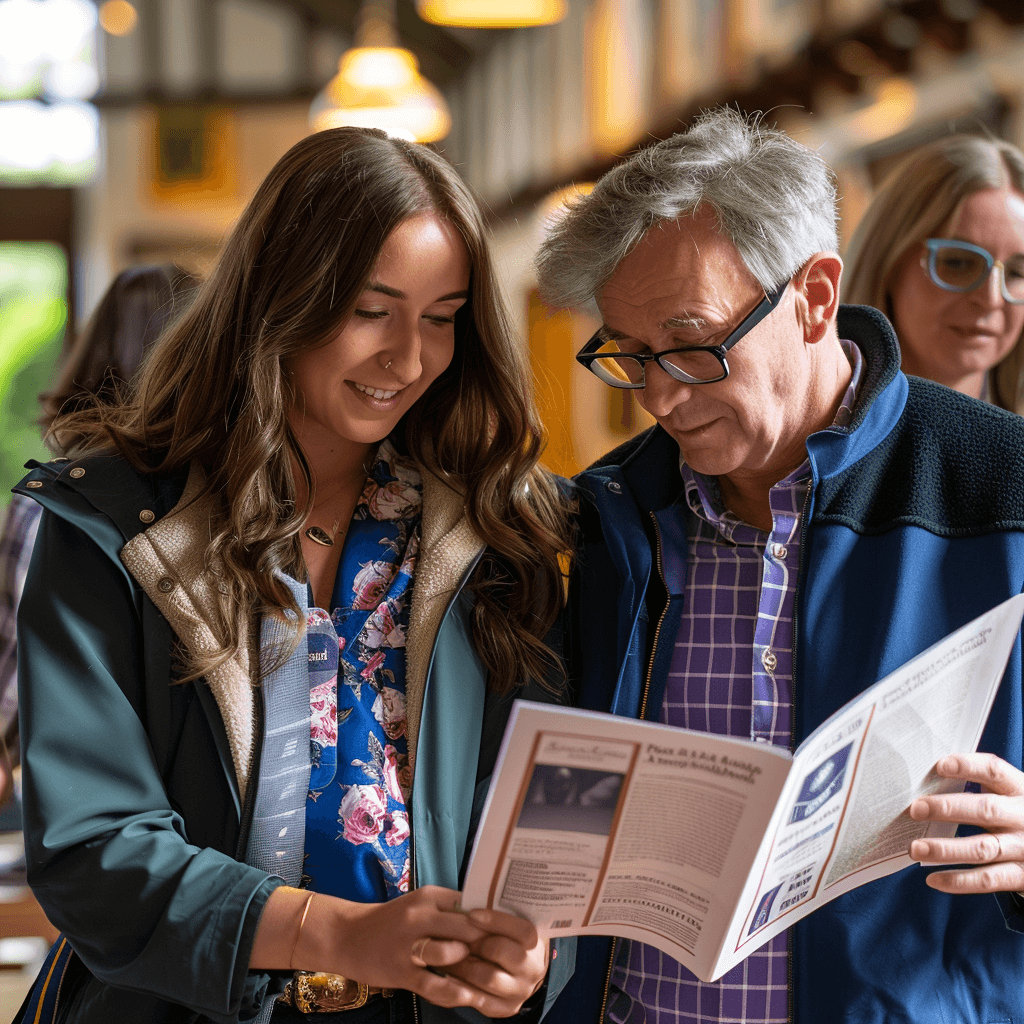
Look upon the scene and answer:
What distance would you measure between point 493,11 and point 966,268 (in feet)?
11.4

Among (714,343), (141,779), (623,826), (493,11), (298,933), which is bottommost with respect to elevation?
(298,933)

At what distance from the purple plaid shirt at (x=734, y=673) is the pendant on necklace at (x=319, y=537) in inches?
21.4

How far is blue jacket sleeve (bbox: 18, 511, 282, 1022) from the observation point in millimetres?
1496

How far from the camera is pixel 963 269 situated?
2627 millimetres

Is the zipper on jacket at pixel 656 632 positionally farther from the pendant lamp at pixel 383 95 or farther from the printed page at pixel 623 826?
the pendant lamp at pixel 383 95

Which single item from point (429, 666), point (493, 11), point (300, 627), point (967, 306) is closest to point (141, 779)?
point (300, 627)

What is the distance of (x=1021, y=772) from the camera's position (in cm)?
150

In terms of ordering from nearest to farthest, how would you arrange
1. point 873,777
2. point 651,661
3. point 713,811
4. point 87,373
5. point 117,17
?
point 713,811
point 873,777
point 651,661
point 87,373
point 117,17

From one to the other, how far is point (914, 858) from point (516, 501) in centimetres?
79

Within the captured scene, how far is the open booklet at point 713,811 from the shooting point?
1245 millimetres

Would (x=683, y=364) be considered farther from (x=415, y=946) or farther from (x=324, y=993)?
(x=324, y=993)

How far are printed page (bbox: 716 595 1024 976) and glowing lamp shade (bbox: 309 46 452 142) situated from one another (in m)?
5.50

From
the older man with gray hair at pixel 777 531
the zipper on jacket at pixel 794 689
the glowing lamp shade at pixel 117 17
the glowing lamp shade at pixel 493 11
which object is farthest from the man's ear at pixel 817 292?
the glowing lamp shade at pixel 117 17

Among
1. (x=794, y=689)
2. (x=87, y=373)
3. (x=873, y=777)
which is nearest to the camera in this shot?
(x=873, y=777)
